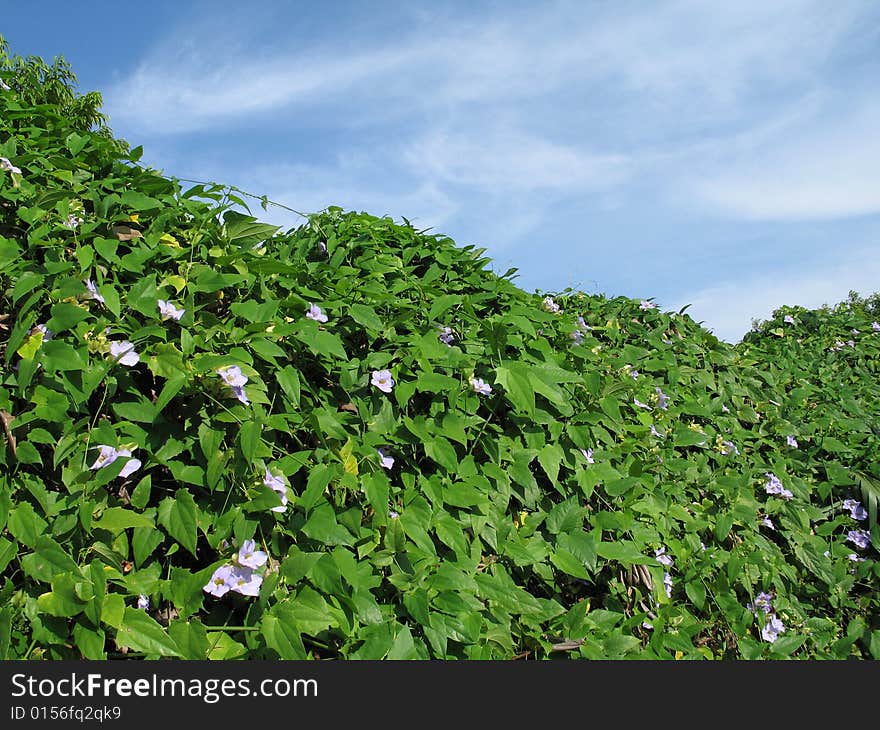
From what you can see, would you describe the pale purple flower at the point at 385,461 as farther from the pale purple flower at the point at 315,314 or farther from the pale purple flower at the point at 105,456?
the pale purple flower at the point at 105,456

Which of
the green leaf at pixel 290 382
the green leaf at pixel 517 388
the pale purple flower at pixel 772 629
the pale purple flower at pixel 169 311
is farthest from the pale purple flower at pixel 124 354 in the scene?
the pale purple flower at pixel 772 629

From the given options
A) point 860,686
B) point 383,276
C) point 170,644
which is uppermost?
point 383,276

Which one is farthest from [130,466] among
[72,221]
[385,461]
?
[72,221]

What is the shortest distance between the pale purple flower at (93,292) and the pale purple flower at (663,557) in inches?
88.0

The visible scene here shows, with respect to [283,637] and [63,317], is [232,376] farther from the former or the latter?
[283,637]

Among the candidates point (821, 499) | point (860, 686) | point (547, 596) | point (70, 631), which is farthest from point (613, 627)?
point (821, 499)

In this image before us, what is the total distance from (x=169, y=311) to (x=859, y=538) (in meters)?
3.67

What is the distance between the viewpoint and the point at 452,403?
7.59ft

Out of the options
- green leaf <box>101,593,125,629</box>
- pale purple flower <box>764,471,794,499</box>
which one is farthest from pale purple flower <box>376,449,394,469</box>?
pale purple flower <box>764,471,794,499</box>

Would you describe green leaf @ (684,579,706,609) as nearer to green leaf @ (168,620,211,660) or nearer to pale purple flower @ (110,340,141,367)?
green leaf @ (168,620,211,660)

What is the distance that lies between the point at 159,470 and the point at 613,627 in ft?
5.29

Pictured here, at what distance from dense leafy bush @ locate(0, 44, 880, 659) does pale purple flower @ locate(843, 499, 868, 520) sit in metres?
0.77

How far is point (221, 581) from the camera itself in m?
1.75

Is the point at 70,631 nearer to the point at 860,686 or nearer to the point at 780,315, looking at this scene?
the point at 860,686
